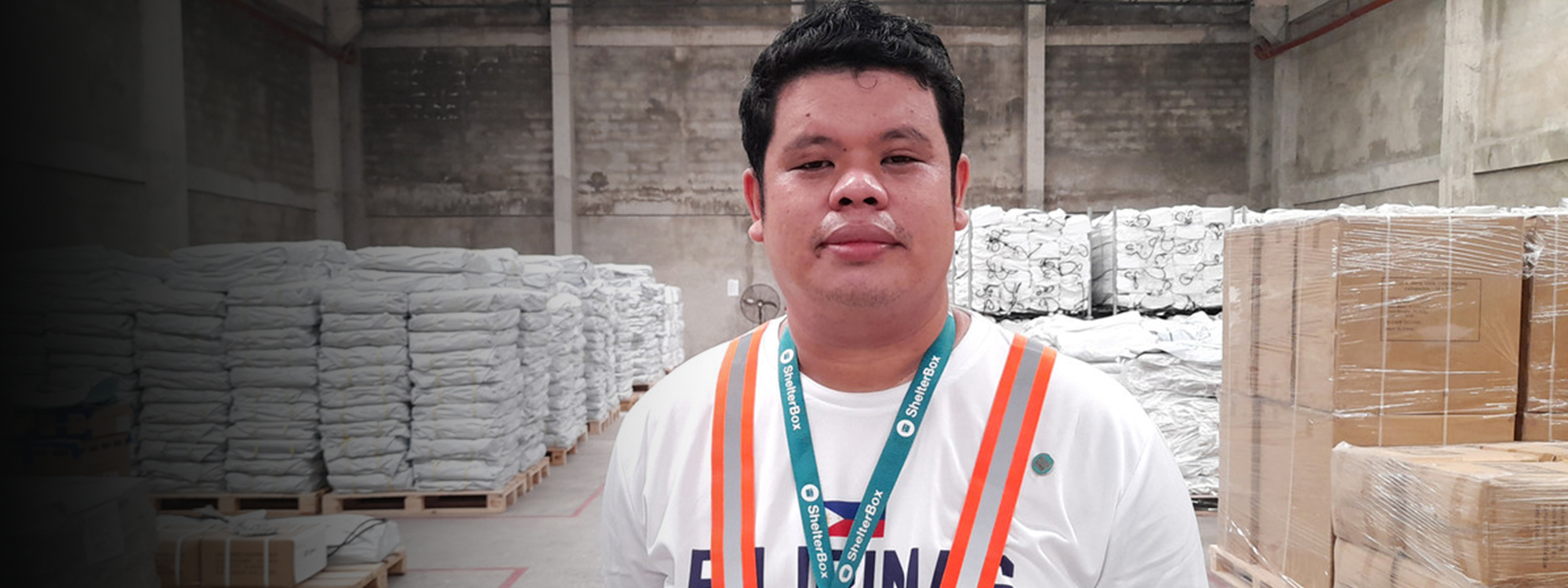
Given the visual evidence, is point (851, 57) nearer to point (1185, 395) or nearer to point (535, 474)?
point (1185, 395)

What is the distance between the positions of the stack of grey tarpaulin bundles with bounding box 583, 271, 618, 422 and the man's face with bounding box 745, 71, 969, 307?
7910 millimetres

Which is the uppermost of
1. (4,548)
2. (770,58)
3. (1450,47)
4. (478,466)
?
(1450,47)

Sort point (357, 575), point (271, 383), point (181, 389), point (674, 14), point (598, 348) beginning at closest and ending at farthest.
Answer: point (357, 575)
point (181, 389)
point (271, 383)
point (598, 348)
point (674, 14)

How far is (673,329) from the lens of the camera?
14531 millimetres

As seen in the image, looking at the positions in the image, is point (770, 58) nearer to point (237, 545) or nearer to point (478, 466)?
point (237, 545)

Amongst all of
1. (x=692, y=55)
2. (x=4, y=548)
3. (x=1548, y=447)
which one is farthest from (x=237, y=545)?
→ (x=692, y=55)

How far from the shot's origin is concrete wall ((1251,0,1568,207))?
9.94 metres

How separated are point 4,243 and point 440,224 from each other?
1449cm

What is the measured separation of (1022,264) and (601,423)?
562cm

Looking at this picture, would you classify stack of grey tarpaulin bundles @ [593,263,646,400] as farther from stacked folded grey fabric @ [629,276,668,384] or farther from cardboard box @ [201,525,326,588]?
cardboard box @ [201,525,326,588]

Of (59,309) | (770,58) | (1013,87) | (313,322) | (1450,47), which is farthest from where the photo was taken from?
(1013,87)

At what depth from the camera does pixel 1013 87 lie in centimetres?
1568

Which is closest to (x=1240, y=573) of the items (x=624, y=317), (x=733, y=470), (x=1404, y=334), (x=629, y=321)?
(x=1404, y=334)

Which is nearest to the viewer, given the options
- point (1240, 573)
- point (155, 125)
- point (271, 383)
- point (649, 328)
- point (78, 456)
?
point (1240, 573)
